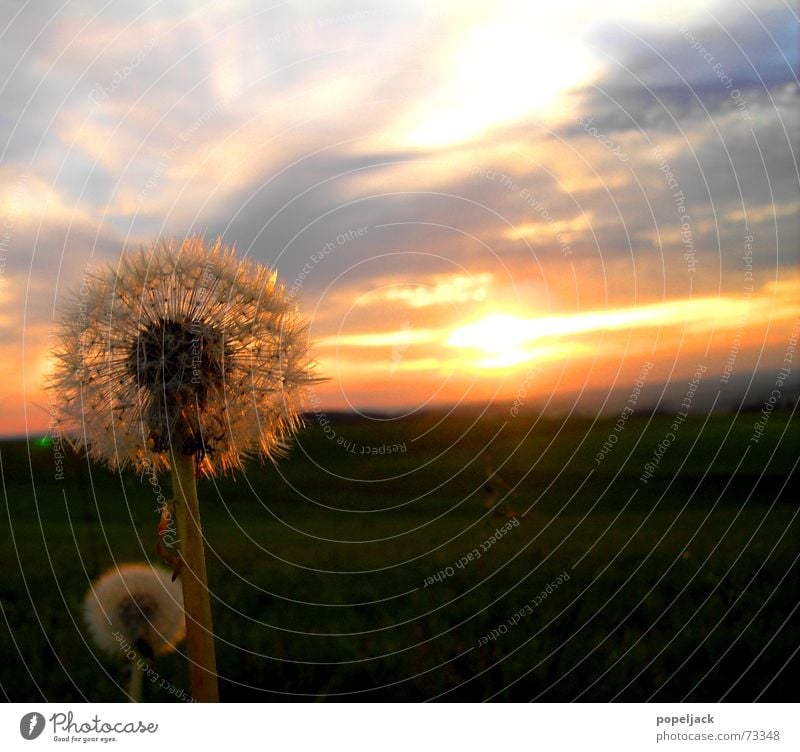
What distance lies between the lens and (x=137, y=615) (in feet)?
12.7

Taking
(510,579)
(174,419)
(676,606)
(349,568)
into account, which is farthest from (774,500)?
(174,419)

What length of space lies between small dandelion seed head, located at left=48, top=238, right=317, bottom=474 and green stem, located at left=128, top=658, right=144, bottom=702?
1.33m

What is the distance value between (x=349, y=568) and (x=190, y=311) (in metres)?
2.08

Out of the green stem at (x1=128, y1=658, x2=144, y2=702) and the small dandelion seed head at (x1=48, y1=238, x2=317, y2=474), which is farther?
the green stem at (x1=128, y1=658, x2=144, y2=702)

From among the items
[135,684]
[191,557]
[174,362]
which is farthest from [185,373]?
[135,684]

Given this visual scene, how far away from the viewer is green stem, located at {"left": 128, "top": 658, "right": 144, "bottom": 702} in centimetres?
401

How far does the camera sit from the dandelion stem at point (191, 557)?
3.12m
